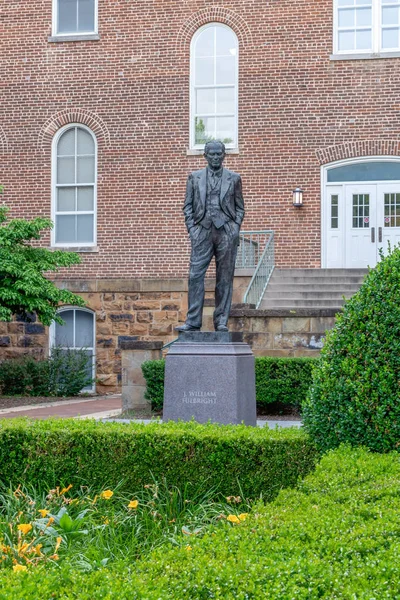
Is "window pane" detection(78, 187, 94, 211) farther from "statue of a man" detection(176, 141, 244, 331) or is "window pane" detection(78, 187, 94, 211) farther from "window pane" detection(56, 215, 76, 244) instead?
"statue of a man" detection(176, 141, 244, 331)

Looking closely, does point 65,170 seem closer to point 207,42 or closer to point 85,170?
point 85,170

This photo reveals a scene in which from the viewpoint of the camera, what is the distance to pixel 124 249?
19719 mm

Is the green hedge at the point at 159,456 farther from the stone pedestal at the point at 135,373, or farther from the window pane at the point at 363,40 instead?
the window pane at the point at 363,40

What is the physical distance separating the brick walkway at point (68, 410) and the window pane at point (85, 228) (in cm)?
452

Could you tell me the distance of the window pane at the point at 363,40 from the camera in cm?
1903

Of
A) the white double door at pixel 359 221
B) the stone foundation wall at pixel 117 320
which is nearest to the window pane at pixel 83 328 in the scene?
the stone foundation wall at pixel 117 320

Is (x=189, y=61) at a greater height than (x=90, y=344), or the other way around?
(x=189, y=61)

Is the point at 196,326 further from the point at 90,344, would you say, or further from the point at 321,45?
the point at 321,45

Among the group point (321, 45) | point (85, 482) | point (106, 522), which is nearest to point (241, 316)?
point (321, 45)

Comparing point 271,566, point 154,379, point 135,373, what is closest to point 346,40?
point 135,373

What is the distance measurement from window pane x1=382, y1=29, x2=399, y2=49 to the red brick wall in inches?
16.7

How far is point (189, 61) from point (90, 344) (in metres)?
6.70

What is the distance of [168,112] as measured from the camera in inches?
775

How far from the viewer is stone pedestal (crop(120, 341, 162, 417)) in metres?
13.6
